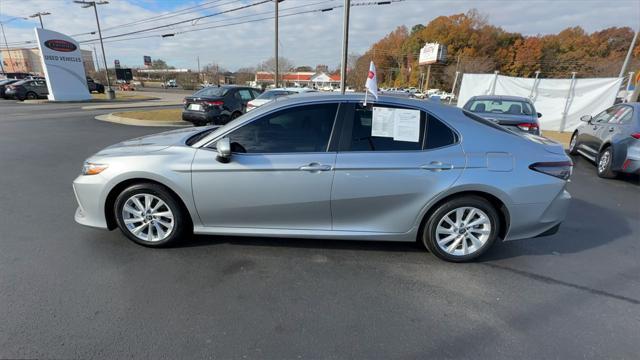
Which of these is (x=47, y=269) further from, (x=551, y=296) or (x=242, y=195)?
(x=551, y=296)

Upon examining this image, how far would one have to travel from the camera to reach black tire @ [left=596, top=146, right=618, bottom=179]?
6.16 meters

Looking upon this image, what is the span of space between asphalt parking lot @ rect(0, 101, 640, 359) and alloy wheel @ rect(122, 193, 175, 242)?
19 cm

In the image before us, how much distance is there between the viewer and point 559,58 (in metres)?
70.0

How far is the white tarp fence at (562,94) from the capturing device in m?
12.0

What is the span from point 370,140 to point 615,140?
602cm

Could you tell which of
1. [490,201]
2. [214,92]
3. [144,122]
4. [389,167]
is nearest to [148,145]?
[389,167]

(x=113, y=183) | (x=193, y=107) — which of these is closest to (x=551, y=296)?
(x=113, y=183)

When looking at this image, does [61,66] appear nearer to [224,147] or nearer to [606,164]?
[224,147]

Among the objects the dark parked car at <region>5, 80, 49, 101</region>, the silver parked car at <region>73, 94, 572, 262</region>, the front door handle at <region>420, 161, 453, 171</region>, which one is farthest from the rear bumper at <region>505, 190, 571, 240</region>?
the dark parked car at <region>5, 80, 49, 101</region>

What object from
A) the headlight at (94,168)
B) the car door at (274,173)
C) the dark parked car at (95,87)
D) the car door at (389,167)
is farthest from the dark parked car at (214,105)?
the dark parked car at (95,87)

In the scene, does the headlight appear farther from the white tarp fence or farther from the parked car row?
the parked car row

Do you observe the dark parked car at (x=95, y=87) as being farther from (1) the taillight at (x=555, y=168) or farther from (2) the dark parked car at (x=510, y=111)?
(1) the taillight at (x=555, y=168)

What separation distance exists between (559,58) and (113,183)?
91043mm

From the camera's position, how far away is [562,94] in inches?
501
